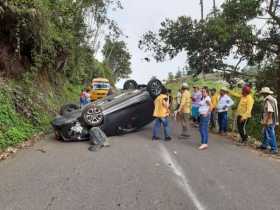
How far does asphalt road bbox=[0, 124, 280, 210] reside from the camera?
501cm

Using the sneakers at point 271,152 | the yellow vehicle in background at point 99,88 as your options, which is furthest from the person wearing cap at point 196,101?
the yellow vehicle in background at point 99,88

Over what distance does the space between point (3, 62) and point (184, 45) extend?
1104 centimetres

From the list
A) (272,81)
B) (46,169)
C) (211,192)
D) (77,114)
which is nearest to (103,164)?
(46,169)

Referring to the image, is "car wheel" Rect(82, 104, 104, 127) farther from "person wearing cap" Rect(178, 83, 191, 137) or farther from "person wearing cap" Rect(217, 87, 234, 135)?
"person wearing cap" Rect(217, 87, 234, 135)

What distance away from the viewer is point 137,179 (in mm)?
6121

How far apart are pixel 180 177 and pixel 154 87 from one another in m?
5.96

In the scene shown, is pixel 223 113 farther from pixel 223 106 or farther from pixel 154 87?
pixel 154 87

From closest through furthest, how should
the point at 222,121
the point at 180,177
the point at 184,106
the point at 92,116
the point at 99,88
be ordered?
the point at 180,177 → the point at 92,116 → the point at 184,106 → the point at 222,121 → the point at 99,88

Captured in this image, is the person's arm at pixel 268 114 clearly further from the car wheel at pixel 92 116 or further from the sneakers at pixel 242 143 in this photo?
the car wheel at pixel 92 116

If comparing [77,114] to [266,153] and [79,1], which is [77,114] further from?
[79,1]

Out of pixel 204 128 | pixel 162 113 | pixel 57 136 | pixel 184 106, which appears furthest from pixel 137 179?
pixel 184 106

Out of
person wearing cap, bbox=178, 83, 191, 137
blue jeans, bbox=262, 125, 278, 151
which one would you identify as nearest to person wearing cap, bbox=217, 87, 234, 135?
person wearing cap, bbox=178, 83, 191, 137

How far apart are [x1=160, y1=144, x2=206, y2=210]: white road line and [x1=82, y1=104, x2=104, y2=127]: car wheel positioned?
7.10ft

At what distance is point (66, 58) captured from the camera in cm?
1948
